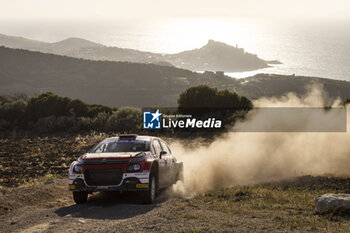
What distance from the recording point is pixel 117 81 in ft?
451

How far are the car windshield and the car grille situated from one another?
1148mm

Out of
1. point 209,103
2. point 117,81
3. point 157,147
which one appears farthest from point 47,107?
point 117,81

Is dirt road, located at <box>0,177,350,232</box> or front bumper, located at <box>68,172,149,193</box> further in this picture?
front bumper, located at <box>68,172,149,193</box>

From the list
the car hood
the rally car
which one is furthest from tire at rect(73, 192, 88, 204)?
the car hood

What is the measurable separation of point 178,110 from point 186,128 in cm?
513

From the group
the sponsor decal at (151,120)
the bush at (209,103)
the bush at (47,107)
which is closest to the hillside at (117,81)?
the bush at (209,103)

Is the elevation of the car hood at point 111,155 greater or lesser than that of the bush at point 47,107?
greater

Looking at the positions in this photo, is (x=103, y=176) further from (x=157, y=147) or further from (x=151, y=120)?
(x=151, y=120)

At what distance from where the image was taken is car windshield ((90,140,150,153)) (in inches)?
478

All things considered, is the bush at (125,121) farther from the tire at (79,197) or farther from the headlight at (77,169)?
the headlight at (77,169)

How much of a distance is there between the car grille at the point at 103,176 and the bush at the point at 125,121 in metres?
21.4

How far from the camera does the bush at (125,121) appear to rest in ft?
109

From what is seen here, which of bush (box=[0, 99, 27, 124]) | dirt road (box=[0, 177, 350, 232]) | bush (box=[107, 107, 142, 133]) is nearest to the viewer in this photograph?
dirt road (box=[0, 177, 350, 232])

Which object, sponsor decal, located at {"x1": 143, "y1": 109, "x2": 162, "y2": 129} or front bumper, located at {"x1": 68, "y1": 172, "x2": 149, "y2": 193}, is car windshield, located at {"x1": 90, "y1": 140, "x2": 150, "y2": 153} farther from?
sponsor decal, located at {"x1": 143, "y1": 109, "x2": 162, "y2": 129}
